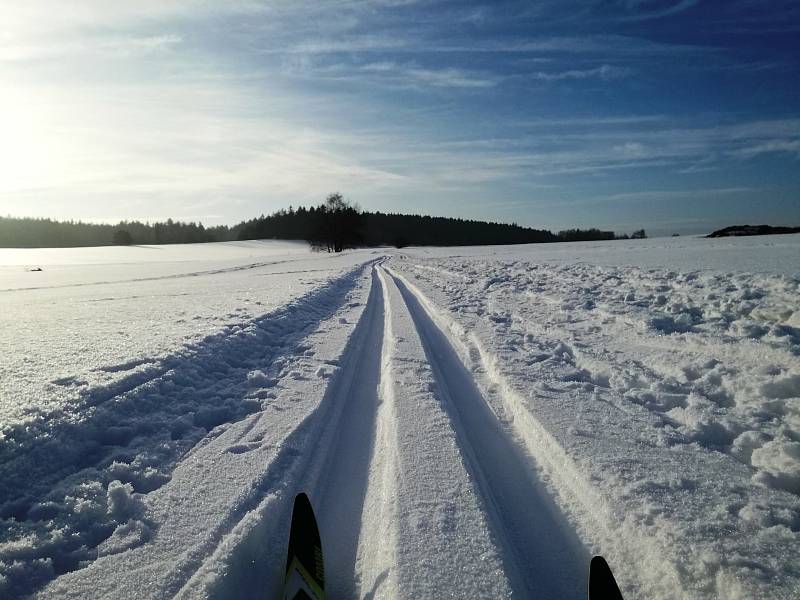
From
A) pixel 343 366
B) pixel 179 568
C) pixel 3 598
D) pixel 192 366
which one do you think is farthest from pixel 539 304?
pixel 3 598

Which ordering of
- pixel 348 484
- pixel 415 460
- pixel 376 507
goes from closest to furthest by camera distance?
1. pixel 376 507
2. pixel 348 484
3. pixel 415 460

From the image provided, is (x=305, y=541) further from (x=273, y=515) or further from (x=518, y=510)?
(x=518, y=510)

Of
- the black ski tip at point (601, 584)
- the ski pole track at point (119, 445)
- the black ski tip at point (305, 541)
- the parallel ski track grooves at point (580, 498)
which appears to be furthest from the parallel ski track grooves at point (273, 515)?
the parallel ski track grooves at point (580, 498)

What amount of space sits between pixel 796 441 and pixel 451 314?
21.5 ft

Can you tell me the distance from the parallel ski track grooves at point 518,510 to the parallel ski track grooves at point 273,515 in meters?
1.00

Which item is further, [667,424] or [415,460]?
[667,424]

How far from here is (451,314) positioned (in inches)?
376

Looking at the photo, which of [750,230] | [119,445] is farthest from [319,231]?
[119,445]

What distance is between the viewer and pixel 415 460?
3.48 m

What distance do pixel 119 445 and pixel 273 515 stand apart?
1.89 metres

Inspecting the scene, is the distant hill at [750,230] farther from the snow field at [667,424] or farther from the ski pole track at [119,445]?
the ski pole track at [119,445]

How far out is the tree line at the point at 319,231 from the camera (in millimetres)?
76688

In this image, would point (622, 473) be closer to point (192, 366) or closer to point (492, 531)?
point (492, 531)

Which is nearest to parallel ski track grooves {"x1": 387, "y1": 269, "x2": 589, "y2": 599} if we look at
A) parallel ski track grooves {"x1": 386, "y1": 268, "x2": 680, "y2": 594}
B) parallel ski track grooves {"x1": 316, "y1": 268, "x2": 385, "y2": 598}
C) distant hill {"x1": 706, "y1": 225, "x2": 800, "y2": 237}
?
parallel ski track grooves {"x1": 386, "y1": 268, "x2": 680, "y2": 594}
